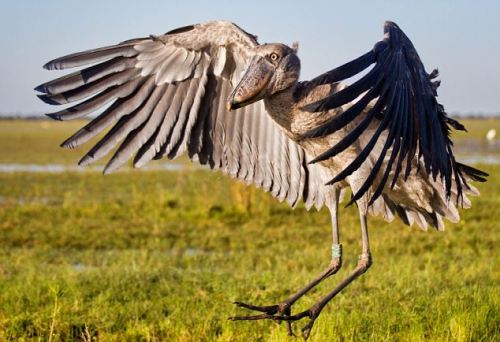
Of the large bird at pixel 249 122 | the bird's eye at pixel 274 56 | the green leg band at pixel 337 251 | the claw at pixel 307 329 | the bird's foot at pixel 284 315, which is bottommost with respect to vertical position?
the claw at pixel 307 329

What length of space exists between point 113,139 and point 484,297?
2.43 m

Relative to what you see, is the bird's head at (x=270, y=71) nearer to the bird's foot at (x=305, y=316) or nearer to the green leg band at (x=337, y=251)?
the green leg band at (x=337, y=251)

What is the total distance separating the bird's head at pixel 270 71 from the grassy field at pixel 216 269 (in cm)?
127

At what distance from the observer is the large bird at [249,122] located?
12.6 ft

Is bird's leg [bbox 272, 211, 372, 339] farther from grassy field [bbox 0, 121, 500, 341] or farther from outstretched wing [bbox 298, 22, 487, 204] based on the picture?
outstretched wing [bbox 298, 22, 487, 204]

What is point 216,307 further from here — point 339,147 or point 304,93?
point 339,147

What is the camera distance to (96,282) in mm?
5855

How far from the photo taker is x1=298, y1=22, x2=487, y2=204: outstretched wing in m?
2.99

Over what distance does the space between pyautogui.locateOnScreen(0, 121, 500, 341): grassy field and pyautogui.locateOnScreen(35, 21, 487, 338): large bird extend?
0.58 metres

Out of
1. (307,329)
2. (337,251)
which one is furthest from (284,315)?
(337,251)

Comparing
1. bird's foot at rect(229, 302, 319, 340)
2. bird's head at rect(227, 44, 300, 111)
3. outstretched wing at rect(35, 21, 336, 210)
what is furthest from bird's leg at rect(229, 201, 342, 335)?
bird's head at rect(227, 44, 300, 111)

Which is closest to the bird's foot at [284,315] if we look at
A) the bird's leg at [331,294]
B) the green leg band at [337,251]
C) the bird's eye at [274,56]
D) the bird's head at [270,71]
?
the bird's leg at [331,294]

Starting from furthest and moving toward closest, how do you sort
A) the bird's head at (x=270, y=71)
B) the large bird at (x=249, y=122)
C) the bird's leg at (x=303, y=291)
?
the bird's leg at (x=303, y=291), the large bird at (x=249, y=122), the bird's head at (x=270, y=71)

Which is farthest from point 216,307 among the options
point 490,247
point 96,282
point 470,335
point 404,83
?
point 490,247
